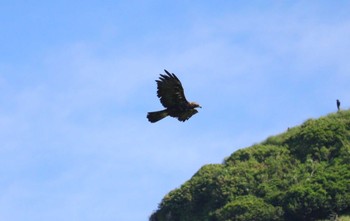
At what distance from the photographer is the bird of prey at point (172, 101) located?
22.7m

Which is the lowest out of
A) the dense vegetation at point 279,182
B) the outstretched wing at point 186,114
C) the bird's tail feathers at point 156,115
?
the outstretched wing at point 186,114

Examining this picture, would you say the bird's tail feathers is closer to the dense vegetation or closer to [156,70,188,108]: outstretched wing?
[156,70,188,108]: outstretched wing

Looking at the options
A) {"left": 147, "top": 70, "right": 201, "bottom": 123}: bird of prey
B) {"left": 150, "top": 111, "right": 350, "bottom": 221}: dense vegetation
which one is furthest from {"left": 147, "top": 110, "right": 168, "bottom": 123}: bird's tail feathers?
{"left": 150, "top": 111, "right": 350, "bottom": 221}: dense vegetation

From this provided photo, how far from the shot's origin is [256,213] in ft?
211

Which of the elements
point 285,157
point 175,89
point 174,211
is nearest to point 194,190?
point 174,211

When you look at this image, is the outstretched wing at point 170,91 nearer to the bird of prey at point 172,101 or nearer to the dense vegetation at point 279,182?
the bird of prey at point 172,101

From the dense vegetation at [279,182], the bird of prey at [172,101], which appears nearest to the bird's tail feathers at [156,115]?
the bird of prey at [172,101]

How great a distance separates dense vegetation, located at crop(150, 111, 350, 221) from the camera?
208 ft

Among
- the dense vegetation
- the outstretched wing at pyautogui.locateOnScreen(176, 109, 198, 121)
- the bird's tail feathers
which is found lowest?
the outstretched wing at pyautogui.locateOnScreen(176, 109, 198, 121)

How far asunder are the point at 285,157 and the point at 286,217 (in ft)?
28.2

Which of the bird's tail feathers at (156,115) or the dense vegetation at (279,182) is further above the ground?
the dense vegetation at (279,182)

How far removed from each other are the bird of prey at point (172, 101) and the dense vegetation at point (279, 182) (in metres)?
39.9

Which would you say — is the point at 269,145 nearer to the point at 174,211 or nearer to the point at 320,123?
the point at 320,123

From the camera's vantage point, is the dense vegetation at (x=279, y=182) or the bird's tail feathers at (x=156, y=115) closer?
the bird's tail feathers at (x=156, y=115)
